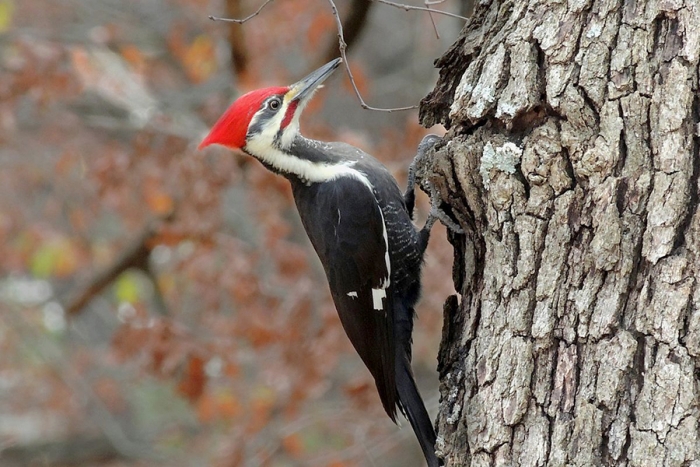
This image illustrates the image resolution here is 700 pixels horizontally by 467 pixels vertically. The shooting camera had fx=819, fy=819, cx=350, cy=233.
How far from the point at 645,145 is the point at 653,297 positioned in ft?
1.11

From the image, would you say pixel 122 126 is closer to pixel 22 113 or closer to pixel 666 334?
pixel 22 113

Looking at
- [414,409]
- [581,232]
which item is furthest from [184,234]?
[581,232]

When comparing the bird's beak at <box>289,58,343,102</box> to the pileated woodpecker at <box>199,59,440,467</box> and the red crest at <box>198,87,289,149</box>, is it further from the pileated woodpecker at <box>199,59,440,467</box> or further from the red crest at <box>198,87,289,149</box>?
the red crest at <box>198,87,289,149</box>

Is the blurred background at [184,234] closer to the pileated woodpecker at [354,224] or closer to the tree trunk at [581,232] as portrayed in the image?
the pileated woodpecker at [354,224]

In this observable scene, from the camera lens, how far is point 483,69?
6.89ft

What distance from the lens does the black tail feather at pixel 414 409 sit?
2.56 m

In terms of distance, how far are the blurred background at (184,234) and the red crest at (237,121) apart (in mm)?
1068

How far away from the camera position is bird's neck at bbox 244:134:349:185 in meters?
2.97

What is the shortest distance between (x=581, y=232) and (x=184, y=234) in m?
3.11

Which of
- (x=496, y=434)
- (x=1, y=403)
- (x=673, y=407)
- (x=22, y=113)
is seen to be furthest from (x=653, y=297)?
(x=1, y=403)

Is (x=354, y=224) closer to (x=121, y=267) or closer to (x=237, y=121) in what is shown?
(x=237, y=121)

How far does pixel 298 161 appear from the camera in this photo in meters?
2.98

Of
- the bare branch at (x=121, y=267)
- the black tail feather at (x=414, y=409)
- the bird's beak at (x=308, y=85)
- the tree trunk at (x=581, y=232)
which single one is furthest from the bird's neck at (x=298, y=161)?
the bare branch at (x=121, y=267)

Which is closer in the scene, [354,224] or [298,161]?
[354,224]
